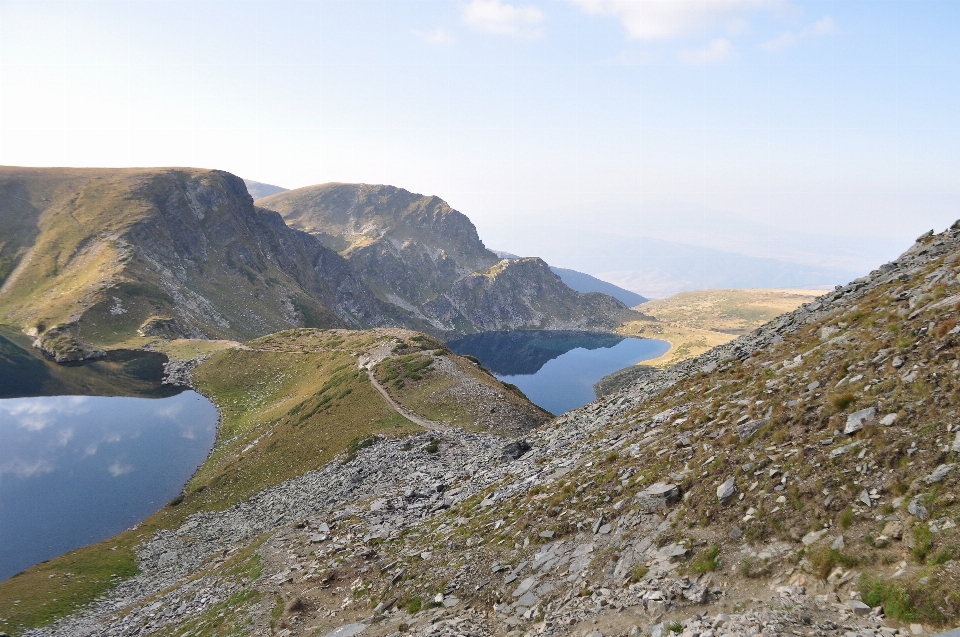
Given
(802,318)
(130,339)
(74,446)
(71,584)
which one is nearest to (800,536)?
(802,318)

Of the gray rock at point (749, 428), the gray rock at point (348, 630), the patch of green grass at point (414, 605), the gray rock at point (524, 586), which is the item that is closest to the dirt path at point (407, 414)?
the gray rock at point (348, 630)

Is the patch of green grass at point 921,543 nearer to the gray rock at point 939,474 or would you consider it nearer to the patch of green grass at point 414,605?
the gray rock at point 939,474

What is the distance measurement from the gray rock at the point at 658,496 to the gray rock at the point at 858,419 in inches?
247

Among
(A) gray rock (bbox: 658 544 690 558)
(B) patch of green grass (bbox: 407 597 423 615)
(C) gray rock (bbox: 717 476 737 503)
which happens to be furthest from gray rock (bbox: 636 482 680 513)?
(B) patch of green grass (bbox: 407 597 423 615)

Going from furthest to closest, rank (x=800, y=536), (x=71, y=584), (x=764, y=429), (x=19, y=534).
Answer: (x=19, y=534) < (x=71, y=584) < (x=764, y=429) < (x=800, y=536)

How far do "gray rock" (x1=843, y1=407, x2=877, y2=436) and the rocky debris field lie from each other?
8 cm

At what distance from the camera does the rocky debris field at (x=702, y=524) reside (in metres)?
13.1

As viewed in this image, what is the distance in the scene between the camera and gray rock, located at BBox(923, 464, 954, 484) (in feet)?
43.9

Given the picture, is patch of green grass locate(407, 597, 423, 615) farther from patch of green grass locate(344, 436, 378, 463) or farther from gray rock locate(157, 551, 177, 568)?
gray rock locate(157, 551, 177, 568)

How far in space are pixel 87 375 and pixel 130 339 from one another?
95.5 ft

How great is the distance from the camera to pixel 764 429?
65.4ft

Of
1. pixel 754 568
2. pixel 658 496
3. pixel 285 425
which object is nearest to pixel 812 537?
pixel 754 568

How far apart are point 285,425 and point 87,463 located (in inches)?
1208

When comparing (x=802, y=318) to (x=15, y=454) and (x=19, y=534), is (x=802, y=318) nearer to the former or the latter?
(x=19, y=534)
